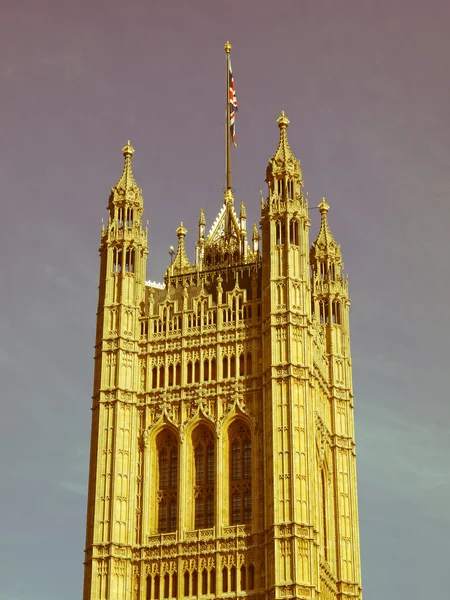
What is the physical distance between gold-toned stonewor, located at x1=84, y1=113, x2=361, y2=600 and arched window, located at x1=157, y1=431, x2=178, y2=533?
87 millimetres

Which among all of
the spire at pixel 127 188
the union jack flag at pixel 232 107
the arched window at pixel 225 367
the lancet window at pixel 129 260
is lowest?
the arched window at pixel 225 367

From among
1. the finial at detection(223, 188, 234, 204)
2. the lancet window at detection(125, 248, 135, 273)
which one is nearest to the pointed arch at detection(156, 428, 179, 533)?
the lancet window at detection(125, 248, 135, 273)

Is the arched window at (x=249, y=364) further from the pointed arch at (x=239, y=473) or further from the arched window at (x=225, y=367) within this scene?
the pointed arch at (x=239, y=473)

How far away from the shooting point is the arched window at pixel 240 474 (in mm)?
70312

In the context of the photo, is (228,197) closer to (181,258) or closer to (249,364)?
(181,258)

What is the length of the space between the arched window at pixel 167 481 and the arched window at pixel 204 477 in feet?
3.38

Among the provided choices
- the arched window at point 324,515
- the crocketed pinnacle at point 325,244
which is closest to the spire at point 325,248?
the crocketed pinnacle at point 325,244

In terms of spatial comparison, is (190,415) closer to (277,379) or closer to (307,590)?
(277,379)

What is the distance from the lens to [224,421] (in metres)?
72.3

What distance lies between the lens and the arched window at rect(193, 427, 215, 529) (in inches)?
2788

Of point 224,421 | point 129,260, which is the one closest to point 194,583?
point 224,421

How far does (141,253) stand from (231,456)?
42.1 ft

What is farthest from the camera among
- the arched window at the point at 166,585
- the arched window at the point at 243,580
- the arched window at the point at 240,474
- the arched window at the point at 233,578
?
the arched window at the point at 240,474

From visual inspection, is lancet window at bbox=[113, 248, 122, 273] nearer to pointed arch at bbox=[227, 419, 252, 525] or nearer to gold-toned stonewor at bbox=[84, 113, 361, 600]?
gold-toned stonewor at bbox=[84, 113, 361, 600]
